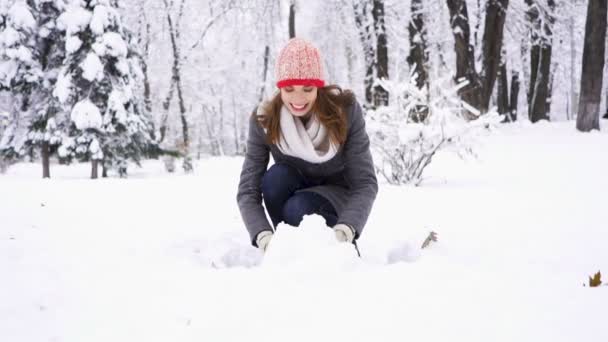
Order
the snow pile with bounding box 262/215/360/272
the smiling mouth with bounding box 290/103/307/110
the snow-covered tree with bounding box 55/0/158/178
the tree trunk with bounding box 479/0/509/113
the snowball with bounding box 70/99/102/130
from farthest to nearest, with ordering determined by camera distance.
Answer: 1. the snowball with bounding box 70/99/102/130
2. the snow-covered tree with bounding box 55/0/158/178
3. the tree trunk with bounding box 479/0/509/113
4. the smiling mouth with bounding box 290/103/307/110
5. the snow pile with bounding box 262/215/360/272

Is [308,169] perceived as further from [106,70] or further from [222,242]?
[106,70]

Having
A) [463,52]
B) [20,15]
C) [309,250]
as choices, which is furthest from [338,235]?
[20,15]

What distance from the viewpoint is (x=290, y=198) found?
7.27 ft

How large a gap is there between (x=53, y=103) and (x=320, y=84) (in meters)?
10.3

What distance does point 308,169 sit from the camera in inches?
88.6

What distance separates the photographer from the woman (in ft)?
6.14

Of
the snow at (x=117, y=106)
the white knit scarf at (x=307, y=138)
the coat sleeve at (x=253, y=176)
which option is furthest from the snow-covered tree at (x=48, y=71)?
the white knit scarf at (x=307, y=138)

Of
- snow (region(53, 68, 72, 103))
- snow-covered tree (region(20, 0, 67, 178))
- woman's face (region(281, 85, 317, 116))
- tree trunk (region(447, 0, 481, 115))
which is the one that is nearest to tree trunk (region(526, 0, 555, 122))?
tree trunk (region(447, 0, 481, 115))

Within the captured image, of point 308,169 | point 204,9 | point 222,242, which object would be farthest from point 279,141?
point 204,9

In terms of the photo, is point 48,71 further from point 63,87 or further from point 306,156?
point 306,156

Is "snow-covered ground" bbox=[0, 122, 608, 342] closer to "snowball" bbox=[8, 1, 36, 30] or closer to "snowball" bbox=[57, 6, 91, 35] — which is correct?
"snowball" bbox=[57, 6, 91, 35]

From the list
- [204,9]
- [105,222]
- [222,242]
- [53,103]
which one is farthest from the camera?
[204,9]

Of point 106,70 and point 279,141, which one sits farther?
point 106,70

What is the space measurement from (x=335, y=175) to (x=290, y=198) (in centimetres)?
25
